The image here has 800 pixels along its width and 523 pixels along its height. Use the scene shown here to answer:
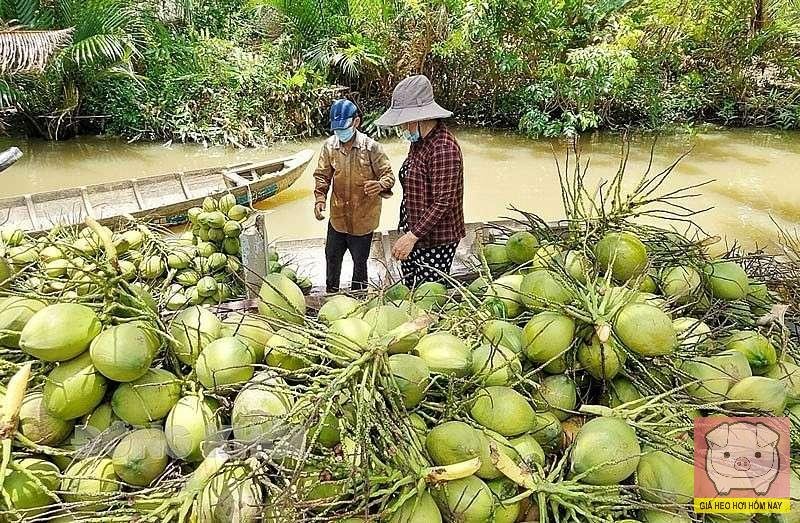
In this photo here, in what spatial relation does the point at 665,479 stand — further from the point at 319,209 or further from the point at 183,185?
the point at 183,185

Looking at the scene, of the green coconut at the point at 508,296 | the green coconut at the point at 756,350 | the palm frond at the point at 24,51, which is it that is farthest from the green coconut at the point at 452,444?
the palm frond at the point at 24,51

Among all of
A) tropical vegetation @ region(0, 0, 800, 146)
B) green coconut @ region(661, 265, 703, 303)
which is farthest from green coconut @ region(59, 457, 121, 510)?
tropical vegetation @ region(0, 0, 800, 146)

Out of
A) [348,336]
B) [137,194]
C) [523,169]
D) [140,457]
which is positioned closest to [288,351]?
[348,336]

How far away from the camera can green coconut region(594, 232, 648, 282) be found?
1.72 m

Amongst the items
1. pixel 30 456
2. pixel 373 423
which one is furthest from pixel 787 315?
pixel 30 456

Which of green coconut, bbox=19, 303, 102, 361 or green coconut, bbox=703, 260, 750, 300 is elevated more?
green coconut, bbox=19, 303, 102, 361

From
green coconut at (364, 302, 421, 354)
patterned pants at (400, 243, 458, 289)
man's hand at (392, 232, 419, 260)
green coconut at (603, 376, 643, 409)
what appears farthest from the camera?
patterned pants at (400, 243, 458, 289)

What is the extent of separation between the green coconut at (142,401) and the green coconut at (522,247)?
1.16 meters

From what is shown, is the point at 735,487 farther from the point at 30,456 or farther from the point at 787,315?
the point at 30,456

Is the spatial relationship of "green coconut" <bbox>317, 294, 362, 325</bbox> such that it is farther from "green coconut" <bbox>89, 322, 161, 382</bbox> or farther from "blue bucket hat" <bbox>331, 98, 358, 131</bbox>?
"blue bucket hat" <bbox>331, 98, 358, 131</bbox>

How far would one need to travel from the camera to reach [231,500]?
1.11 m

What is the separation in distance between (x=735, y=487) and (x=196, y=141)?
10.6m

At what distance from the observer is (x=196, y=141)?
10781mm

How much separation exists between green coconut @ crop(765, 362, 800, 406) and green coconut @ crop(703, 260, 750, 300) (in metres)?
0.25
